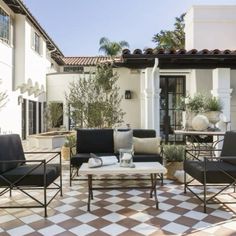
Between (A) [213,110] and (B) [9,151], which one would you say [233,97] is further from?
(B) [9,151]

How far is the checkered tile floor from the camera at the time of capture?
11.4 ft

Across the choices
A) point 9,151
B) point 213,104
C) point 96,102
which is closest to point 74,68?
point 96,102

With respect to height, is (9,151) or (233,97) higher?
(233,97)

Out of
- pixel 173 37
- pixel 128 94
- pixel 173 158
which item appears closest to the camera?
pixel 173 158

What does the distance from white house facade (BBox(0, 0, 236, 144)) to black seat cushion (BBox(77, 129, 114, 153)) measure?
2.07 m

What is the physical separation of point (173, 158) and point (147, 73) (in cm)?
277

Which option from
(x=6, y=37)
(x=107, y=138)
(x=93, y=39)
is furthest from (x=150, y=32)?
Answer: (x=107, y=138)

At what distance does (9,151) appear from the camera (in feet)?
14.8

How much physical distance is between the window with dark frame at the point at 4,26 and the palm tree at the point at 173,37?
1091 cm

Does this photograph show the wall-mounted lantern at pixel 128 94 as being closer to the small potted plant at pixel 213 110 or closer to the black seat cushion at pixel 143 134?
the small potted plant at pixel 213 110

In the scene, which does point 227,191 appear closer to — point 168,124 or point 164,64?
point 164,64

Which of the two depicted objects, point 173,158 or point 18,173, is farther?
point 173,158

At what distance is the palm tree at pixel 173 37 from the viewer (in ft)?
66.8

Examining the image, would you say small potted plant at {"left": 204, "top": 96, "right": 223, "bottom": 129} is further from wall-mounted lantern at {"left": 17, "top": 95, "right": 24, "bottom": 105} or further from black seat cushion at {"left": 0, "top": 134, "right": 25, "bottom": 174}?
wall-mounted lantern at {"left": 17, "top": 95, "right": 24, "bottom": 105}
